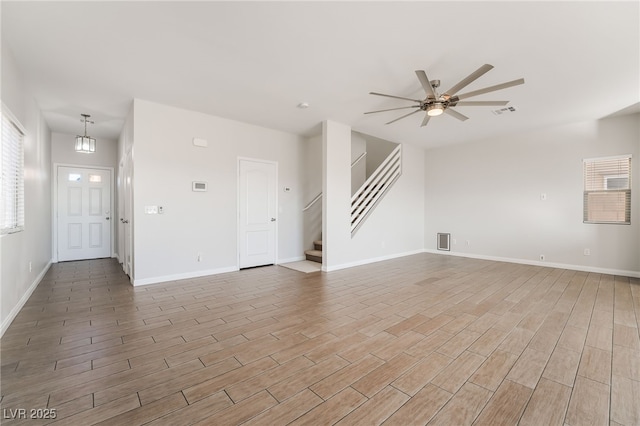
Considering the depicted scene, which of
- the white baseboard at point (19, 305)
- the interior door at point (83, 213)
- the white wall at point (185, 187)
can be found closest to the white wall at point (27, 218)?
the white baseboard at point (19, 305)

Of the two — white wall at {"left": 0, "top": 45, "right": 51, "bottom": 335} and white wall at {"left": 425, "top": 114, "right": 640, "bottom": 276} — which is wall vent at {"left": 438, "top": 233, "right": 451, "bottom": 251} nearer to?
white wall at {"left": 425, "top": 114, "right": 640, "bottom": 276}

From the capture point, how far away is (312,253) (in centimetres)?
617

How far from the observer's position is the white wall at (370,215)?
17.5 feet

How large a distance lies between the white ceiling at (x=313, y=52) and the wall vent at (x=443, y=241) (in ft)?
11.6

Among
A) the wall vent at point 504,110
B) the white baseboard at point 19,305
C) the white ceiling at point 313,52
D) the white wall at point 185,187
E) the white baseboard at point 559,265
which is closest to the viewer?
the white ceiling at point 313,52

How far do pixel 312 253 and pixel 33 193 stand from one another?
4734mm

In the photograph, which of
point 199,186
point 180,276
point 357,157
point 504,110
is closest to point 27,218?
point 180,276

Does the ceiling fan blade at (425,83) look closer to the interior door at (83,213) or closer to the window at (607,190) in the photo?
the window at (607,190)

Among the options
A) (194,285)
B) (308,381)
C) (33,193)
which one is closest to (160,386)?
(308,381)

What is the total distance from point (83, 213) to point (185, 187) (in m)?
3.86

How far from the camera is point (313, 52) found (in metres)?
2.91

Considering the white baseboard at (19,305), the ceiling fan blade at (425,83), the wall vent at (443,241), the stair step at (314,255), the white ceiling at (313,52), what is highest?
the white ceiling at (313,52)

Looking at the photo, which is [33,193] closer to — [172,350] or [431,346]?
[172,350]

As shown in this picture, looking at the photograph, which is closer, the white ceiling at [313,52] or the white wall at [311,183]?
the white ceiling at [313,52]
